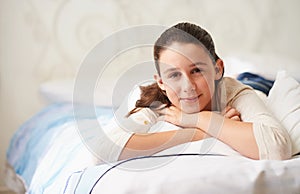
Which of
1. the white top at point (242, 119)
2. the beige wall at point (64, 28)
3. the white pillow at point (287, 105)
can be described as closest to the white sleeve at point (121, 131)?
the white top at point (242, 119)

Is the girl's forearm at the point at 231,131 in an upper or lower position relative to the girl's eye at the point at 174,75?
lower

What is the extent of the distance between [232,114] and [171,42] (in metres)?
0.20

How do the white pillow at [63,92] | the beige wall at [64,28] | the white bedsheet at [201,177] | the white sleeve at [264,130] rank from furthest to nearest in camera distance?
the beige wall at [64,28] → the white pillow at [63,92] → the white sleeve at [264,130] → the white bedsheet at [201,177]

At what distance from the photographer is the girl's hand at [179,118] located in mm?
980

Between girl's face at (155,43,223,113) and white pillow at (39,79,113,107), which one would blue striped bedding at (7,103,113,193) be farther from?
girl's face at (155,43,223,113)

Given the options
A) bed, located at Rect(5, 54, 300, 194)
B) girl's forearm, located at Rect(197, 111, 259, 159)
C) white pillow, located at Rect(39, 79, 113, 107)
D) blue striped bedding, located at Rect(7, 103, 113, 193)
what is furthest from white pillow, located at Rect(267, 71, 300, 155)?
white pillow, located at Rect(39, 79, 113, 107)

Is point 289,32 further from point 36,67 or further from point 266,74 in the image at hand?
point 36,67

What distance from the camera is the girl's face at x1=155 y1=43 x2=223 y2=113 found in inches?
37.2

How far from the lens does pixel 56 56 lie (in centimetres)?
219

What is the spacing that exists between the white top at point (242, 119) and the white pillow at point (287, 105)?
0.12 ft

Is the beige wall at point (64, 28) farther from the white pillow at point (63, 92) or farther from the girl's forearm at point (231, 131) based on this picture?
the girl's forearm at point (231, 131)

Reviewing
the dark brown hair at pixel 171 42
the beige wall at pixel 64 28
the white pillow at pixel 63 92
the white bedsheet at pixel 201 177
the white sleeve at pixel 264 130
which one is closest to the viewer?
the white bedsheet at pixel 201 177

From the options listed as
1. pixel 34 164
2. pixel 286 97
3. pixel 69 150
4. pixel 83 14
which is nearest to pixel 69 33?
pixel 83 14

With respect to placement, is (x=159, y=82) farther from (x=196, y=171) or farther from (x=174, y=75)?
(x=196, y=171)
